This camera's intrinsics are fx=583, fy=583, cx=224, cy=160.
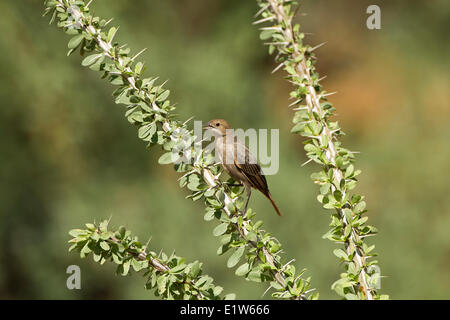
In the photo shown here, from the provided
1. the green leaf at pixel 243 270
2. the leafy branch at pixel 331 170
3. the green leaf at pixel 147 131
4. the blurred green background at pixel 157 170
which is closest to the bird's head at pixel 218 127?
the leafy branch at pixel 331 170

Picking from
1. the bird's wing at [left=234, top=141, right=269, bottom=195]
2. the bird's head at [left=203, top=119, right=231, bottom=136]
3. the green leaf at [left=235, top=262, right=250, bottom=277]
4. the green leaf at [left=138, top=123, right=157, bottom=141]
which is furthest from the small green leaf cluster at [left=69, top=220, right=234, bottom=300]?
the bird's head at [left=203, top=119, right=231, bottom=136]

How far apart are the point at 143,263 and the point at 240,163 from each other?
290cm

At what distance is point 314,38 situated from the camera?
1559cm

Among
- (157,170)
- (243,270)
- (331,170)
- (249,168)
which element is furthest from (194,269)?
(157,170)

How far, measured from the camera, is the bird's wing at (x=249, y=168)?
5.65 meters

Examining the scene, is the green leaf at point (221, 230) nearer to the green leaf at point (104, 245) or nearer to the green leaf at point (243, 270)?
the green leaf at point (243, 270)

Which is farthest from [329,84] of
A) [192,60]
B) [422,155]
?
[192,60]

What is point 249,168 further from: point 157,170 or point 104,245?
point 157,170

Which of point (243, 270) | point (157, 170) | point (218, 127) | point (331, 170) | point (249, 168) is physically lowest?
point (243, 270)

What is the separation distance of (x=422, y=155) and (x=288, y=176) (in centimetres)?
297

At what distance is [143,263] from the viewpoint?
2.86 meters

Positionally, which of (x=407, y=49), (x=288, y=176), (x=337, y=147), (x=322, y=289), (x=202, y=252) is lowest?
(x=337, y=147)

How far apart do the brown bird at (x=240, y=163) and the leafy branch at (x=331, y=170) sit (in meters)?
2.35
